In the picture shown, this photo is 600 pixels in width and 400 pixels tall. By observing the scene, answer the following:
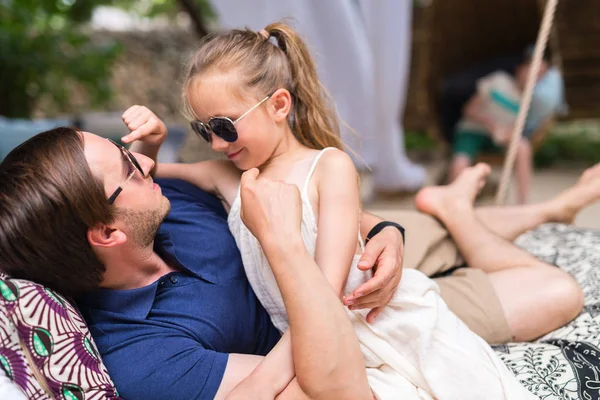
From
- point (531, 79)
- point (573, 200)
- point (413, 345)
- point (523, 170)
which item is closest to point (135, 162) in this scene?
point (413, 345)

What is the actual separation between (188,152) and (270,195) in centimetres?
421

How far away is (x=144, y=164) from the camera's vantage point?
1352 mm

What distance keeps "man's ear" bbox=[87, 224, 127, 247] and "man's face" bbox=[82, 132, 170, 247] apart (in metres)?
0.03

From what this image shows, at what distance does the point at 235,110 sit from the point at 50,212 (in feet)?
1.56

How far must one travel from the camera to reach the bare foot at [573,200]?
220cm

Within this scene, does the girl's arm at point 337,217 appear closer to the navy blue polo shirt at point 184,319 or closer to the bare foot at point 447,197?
the navy blue polo shirt at point 184,319

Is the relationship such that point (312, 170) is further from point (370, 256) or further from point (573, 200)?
point (573, 200)

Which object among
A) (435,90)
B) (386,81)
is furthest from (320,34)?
(435,90)

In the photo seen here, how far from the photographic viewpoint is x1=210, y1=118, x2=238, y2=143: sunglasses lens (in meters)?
1.38

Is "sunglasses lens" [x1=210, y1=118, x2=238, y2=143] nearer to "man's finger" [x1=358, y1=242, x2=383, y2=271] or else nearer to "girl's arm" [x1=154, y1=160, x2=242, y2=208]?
"girl's arm" [x1=154, y1=160, x2=242, y2=208]

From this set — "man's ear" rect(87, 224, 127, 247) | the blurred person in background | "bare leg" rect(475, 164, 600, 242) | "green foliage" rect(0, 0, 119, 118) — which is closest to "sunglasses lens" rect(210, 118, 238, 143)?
"man's ear" rect(87, 224, 127, 247)

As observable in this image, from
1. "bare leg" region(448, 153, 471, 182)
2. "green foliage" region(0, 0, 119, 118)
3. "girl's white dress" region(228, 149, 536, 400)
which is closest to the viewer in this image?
"girl's white dress" region(228, 149, 536, 400)

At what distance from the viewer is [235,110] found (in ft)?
4.62

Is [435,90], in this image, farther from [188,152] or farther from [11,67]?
[11,67]
